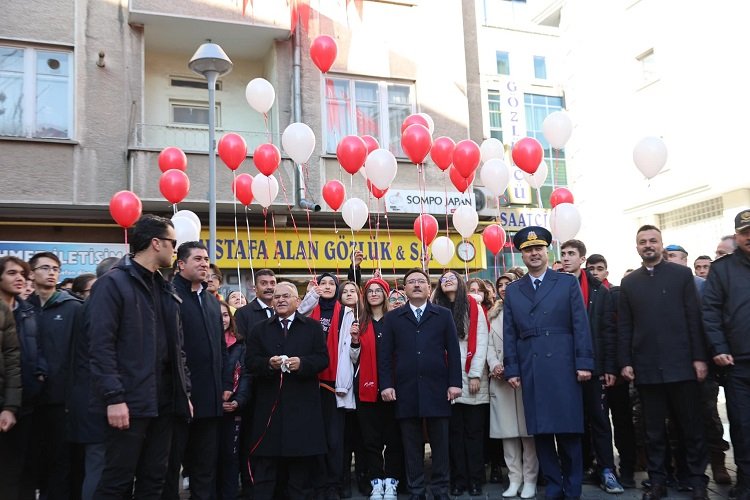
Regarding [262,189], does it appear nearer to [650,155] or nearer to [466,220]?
[466,220]

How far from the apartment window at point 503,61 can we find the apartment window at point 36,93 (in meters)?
27.9

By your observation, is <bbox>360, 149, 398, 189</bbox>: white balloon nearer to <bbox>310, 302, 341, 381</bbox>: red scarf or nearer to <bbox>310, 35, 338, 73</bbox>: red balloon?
<bbox>310, 35, 338, 73</bbox>: red balloon

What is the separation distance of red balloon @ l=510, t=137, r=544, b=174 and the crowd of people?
3398 millimetres

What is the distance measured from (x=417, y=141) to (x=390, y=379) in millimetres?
4336

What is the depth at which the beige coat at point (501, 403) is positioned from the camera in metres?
6.75

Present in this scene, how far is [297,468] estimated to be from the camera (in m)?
6.29

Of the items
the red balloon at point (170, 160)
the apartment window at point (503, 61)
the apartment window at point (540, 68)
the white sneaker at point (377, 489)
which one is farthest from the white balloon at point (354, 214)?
the apartment window at point (540, 68)

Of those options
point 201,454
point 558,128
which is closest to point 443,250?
point 558,128

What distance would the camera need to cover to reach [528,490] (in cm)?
652

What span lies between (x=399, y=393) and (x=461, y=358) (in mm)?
837

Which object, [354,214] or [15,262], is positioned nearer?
[15,262]

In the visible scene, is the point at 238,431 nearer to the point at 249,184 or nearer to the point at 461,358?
the point at 461,358

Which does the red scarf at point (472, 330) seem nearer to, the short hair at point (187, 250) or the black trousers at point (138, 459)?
the short hair at point (187, 250)

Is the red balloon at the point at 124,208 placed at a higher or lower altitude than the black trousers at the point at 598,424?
higher
